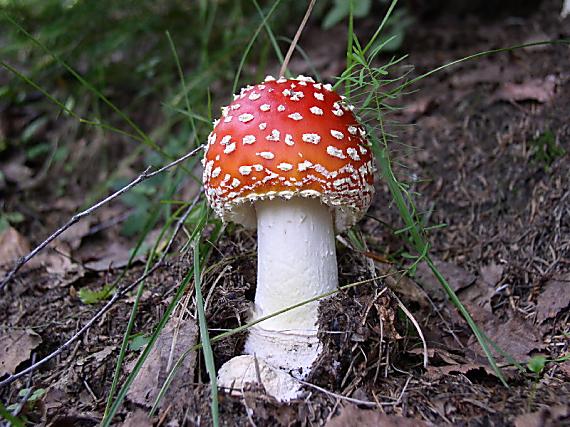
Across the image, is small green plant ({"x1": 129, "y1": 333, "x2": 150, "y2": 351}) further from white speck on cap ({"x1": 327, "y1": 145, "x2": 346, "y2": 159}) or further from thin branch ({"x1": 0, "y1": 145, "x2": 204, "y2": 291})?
white speck on cap ({"x1": 327, "y1": 145, "x2": 346, "y2": 159})

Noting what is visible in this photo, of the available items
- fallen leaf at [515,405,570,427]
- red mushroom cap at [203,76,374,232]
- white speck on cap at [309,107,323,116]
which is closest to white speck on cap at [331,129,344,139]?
red mushroom cap at [203,76,374,232]

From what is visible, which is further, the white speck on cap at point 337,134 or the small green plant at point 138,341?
the small green plant at point 138,341

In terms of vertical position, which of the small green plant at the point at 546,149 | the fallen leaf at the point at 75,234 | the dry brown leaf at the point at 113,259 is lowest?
the dry brown leaf at the point at 113,259

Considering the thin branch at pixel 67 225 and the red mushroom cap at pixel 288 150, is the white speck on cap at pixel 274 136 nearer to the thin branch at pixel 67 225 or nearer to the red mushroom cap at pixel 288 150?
the red mushroom cap at pixel 288 150

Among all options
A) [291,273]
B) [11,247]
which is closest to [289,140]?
[291,273]

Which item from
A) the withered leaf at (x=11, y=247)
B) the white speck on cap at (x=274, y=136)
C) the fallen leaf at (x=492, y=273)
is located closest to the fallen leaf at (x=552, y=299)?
the fallen leaf at (x=492, y=273)

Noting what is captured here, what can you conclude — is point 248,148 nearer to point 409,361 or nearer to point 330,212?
point 330,212

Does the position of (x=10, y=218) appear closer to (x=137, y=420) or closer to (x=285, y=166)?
(x=137, y=420)
